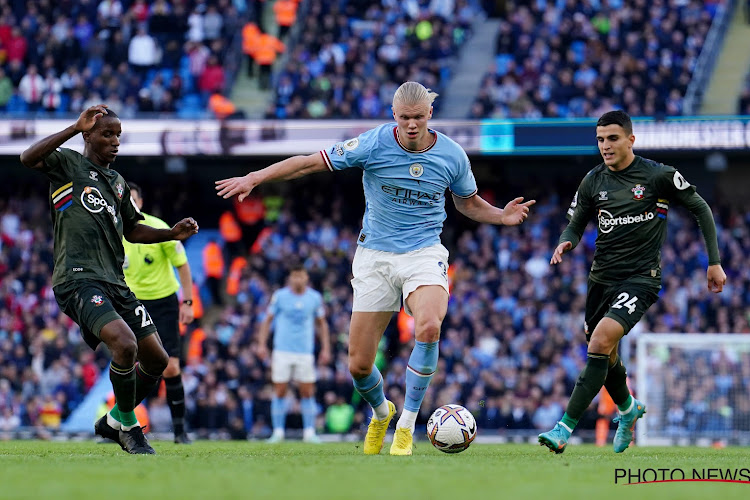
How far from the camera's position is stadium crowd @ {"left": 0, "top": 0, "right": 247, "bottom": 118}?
80.5 feet

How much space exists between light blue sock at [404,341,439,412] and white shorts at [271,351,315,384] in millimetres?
6031

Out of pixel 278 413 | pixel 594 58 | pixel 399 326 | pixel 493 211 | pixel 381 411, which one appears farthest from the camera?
pixel 594 58

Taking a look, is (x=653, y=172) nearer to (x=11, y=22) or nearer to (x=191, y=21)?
(x=191, y=21)

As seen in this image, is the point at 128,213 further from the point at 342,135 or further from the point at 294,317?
the point at 342,135

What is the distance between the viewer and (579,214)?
30.4ft

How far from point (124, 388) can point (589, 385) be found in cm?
351

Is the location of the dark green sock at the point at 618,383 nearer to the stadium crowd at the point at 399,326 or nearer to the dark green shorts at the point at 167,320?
the dark green shorts at the point at 167,320

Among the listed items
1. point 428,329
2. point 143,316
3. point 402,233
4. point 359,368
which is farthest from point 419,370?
point 143,316

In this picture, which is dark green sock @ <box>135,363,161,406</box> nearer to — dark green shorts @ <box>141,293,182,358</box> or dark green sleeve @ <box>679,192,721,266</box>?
dark green shorts @ <box>141,293,182,358</box>

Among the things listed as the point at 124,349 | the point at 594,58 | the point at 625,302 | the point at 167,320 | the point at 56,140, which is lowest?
the point at 124,349

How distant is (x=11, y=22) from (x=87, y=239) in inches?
790

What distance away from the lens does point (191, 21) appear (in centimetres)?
2638

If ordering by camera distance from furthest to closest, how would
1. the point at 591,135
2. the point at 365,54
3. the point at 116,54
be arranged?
the point at 116,54
the point at 365,54
the point at 591,135

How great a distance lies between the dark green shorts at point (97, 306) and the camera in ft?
26.6
